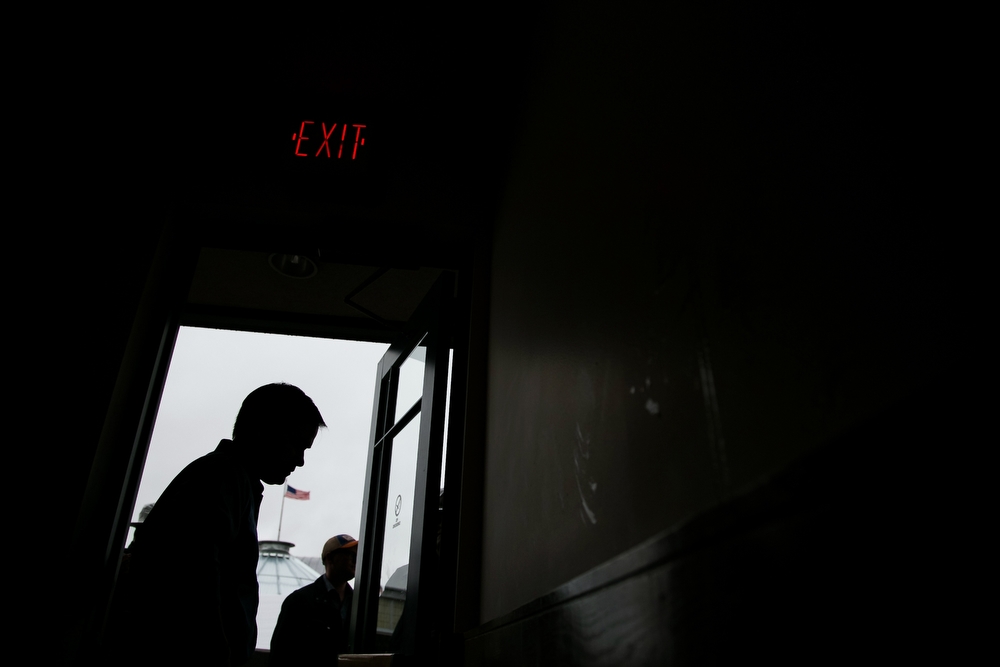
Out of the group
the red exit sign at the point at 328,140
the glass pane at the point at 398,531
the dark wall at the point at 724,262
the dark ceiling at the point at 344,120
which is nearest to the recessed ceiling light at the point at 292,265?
A: the dark ceiling at the point at 344,120

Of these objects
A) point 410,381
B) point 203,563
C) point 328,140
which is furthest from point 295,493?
point 203,563

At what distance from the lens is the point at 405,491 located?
2.54 m

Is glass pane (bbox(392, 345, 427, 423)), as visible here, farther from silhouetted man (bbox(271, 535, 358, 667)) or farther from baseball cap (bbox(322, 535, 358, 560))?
baseball cap (bbox(322, 535, 358, 560))

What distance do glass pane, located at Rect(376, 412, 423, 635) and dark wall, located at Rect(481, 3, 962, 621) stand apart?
1.10 meters

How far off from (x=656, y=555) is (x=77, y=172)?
256 centimetres

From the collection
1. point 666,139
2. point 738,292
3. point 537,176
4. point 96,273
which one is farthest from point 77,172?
point 738,292

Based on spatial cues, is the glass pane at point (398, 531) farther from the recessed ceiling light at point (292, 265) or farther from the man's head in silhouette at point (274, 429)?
the recessed ceiling light at point (292, 265)

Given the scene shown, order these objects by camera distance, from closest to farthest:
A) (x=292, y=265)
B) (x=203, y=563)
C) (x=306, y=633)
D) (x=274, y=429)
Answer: (x=203, y=563)
(x=274, y=429)
(x=306, y=633)
(x=292, y=265)

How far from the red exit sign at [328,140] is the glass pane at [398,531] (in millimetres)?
1169

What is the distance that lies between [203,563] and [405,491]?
110cm

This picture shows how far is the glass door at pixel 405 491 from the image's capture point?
81.9 inches

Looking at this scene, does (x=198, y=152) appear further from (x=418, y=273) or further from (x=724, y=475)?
(x=724, y=475)

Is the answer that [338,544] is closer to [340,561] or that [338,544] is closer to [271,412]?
[340,561]

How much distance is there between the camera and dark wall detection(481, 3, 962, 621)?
0.44m
